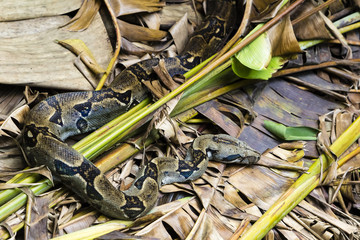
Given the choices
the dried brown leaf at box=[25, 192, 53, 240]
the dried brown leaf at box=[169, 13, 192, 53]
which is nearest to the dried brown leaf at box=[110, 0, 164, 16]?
the dried brown leaf at box=[169, 13, 192, 53]

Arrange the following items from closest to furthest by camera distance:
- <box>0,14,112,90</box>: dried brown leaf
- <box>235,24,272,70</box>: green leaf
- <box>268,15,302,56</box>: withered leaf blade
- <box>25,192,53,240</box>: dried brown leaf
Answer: <box>25,192,53,240</box>: dried brown leaf, <box>0,14,112,90</box>: dried brown leaf, <box>235,24,272,70</box>: green leaf, <box>268,15,302,56</box>: withered leaf blade

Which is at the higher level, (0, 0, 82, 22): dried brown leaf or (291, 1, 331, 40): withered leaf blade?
(291, 1, 331, 40): withered leaf blade

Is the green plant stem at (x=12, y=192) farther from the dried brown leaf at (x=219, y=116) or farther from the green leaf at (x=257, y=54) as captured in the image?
the green leaf at (x=257, y=54)

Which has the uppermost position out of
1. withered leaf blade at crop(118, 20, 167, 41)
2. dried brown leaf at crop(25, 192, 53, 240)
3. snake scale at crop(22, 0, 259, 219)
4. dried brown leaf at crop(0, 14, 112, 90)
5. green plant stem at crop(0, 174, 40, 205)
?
withered leaf blade at crop(118, 20, 167, 41)

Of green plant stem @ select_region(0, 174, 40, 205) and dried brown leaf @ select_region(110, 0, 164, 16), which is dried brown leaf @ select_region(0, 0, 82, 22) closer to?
dried brown leaf @ select_region(110, 0, 164, 16)

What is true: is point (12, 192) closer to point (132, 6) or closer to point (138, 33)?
point (138, 33)

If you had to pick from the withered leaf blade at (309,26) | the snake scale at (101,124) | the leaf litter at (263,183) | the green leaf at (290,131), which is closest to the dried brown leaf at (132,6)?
the leaf litter at (263,183)

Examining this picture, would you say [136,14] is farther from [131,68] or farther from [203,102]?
[203,102]
